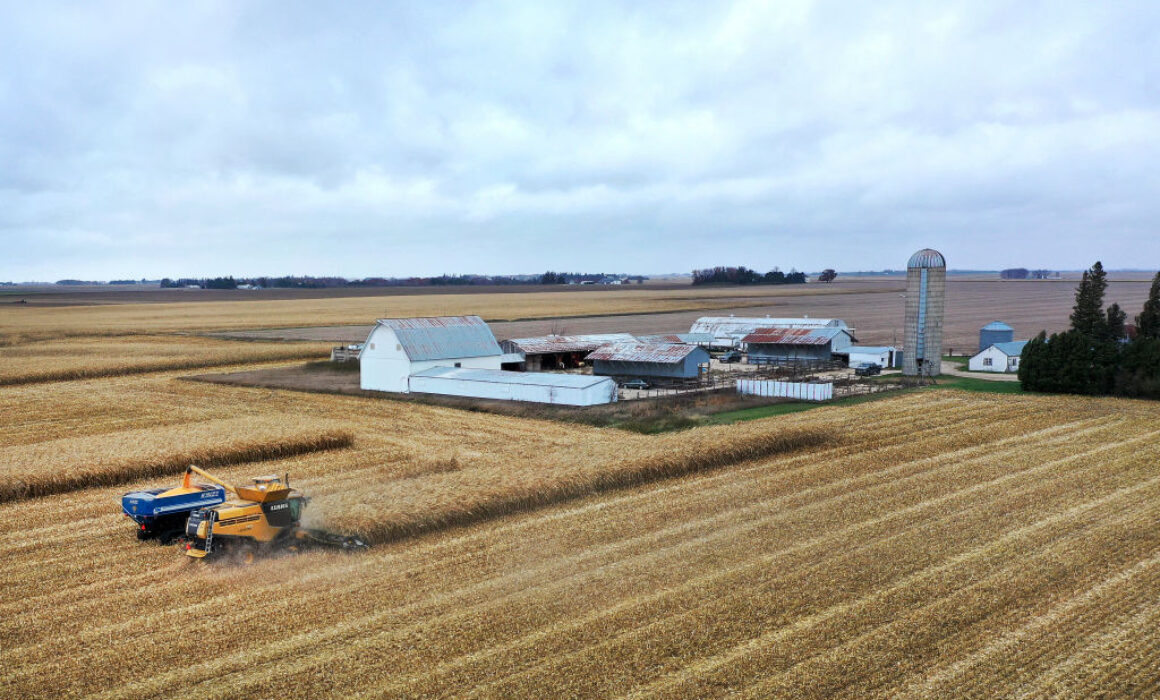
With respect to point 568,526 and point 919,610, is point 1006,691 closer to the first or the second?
point 919,610

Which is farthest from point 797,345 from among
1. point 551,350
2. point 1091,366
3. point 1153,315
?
point 1153,315

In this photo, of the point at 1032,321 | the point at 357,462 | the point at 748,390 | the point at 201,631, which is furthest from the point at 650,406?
the point at 1032,321

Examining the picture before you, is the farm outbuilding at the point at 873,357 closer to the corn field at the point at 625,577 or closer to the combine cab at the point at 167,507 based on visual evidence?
the corn field at the point at 625,577

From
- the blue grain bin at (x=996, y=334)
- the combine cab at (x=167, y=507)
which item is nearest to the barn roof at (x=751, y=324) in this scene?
the blue grain bin at (x=996, y=334)

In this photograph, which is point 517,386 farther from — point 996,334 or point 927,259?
point 996,334

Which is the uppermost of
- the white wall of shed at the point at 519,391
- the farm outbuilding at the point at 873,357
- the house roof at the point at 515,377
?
the farm outbuilding at the point at 873,357
